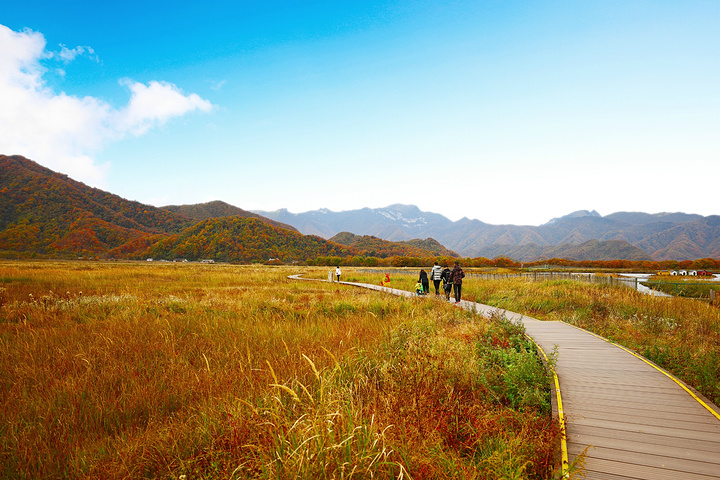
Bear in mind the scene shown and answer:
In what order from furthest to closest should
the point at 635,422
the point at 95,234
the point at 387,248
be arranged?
the point at 387,248 < the point at 95,234 < the point at 635,422

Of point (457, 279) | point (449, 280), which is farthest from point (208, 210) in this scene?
point (457, 279)

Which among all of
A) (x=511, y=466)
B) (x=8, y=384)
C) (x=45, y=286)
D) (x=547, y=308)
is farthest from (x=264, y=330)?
(x=45, y=286)

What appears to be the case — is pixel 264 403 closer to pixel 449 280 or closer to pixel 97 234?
pixel 449 280

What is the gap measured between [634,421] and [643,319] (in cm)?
900

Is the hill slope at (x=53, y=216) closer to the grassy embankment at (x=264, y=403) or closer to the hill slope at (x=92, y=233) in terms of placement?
the hill slope at (x=92, y=233)

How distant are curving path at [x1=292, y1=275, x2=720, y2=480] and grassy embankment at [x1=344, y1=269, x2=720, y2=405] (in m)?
0.99

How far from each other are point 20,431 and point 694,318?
1529 cm

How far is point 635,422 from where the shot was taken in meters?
3.60

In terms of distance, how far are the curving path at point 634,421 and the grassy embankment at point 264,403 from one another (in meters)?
0.37

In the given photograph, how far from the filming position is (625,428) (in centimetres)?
347

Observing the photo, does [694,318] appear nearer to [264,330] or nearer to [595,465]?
[595,465]

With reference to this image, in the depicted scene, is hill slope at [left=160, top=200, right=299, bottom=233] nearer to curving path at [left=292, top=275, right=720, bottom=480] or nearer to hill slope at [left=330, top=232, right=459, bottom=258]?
hill slope at [left=330, top=232, right=459, bottom=258]

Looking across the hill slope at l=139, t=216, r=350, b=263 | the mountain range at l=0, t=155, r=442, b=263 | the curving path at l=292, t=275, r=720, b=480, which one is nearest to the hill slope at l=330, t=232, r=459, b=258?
the mountain range at l=0, t=155, r=442, b=263

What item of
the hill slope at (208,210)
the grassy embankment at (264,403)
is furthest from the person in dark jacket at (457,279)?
the hill slope at (208,210)
